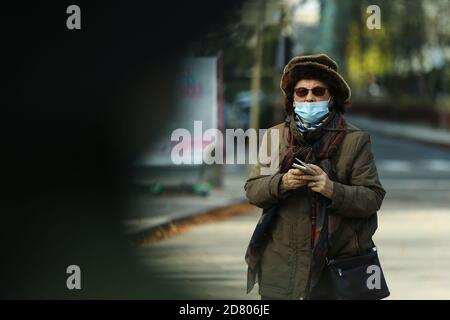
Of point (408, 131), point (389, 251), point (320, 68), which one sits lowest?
point (408, 131)

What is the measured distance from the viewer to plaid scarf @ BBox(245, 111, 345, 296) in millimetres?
4480

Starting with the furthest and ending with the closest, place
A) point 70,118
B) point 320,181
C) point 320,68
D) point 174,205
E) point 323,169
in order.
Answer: point 174,205, point 70,118, point 320,68, point 323,169, point 320,181

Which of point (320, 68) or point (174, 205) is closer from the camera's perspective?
point (320, 68)

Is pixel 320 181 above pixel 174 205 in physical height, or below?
above

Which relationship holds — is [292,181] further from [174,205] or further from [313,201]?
[174,205]

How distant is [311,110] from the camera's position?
456cm

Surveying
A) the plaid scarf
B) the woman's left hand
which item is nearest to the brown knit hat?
the plaid scarf

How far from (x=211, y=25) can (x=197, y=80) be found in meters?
8.59

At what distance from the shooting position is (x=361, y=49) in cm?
5594

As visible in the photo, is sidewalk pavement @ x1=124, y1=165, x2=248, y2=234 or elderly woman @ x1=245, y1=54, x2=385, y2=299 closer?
elderly woman @ x1=245, y1=54, x2=385, y2=299

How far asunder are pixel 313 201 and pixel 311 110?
1.07ft

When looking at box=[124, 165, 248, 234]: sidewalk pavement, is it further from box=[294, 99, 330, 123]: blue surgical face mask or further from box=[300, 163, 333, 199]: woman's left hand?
box=[300, 163, 333, 199]: woman's left hand

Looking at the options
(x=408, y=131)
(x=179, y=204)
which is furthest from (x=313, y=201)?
(x=408, y=131)

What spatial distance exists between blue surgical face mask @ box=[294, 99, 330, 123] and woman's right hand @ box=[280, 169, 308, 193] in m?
0.23
